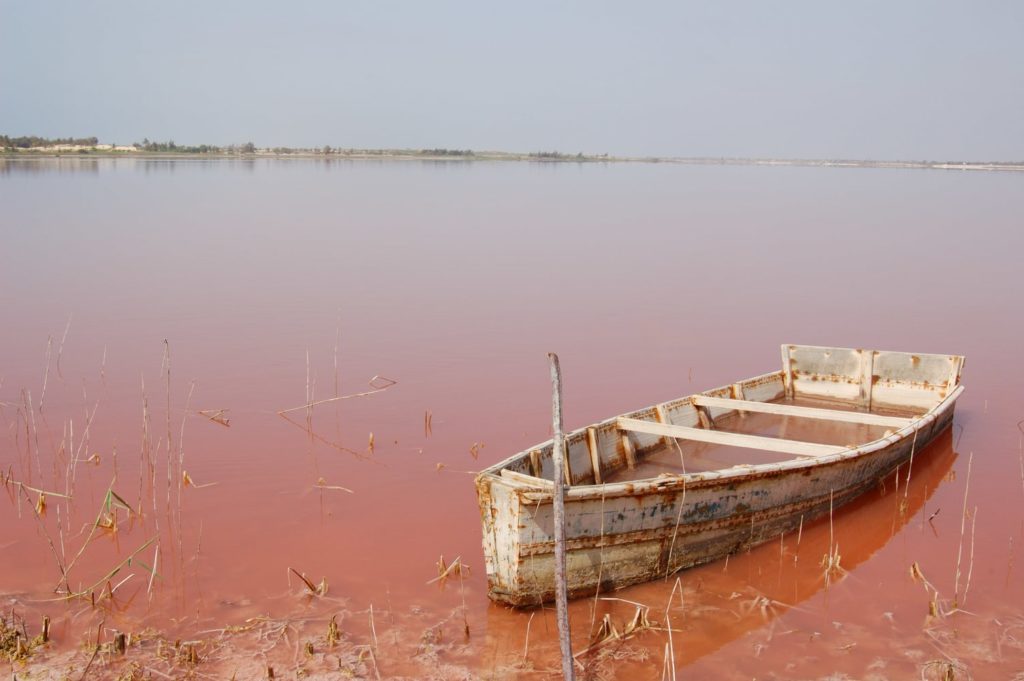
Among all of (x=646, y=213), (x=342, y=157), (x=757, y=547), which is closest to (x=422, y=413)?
(x=757, y=547)

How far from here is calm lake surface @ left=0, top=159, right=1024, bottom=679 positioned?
18.9ft

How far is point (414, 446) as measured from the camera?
918 centimetres

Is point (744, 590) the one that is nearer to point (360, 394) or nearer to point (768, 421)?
point (768, 421)

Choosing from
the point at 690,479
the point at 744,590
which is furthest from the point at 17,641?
the point at 744,590

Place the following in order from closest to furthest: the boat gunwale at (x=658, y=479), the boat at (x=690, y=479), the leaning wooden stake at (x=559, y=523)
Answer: the leaning wooden stake at (x=559, y=523) → the boat gunwale at (x=658, y=479) → the boat at (x=690, y=479)

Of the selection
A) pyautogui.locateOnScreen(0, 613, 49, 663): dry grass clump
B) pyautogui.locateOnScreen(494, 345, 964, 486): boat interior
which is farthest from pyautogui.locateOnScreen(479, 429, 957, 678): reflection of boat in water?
pyautogui.locateOnScreen(0, 613, 49, 663): dry grass clump

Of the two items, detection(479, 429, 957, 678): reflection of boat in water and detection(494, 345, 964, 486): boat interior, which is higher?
detection(494, 345, 964, 486): boat interior

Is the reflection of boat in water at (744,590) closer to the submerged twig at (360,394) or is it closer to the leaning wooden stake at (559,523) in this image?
the leaning wooden stake at (559,523)

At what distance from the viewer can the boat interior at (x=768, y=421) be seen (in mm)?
7449

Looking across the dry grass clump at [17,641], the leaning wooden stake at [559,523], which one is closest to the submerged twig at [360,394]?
the dry grass clump at [17,641]

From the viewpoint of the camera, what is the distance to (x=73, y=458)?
8250 mm

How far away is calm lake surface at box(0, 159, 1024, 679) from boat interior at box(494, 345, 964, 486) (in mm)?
753

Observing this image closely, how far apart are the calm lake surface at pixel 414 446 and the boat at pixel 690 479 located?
24cm

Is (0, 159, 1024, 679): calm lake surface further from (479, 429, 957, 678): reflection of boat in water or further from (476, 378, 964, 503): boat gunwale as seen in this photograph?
(476, 378, 964, 503): boat gunwale
